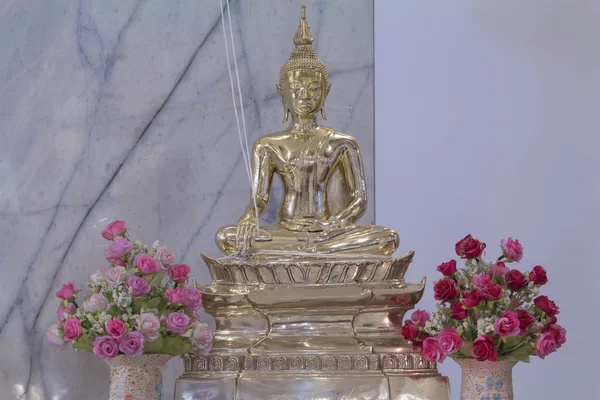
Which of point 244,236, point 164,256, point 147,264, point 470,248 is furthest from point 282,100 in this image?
point 470,248

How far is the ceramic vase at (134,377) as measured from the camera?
3602 millimetres

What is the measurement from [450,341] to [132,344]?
1008 mm

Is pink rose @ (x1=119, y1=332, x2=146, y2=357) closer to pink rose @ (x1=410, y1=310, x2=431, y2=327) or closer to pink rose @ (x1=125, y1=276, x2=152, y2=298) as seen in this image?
pink rose @ (x1=125, y1=276, x2=152, y2=298)

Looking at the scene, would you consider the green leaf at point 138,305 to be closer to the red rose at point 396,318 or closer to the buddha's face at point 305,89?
the red rose at point 396,318

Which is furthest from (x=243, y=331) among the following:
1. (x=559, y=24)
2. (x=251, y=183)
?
(x=559, y=24)

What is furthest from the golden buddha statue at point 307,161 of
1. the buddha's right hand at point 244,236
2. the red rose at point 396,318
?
the red rose at point 396,318

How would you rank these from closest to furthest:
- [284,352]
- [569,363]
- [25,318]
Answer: [284,352] → [25,318] → [569,363]

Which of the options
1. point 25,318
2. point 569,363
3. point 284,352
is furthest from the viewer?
point 569,363

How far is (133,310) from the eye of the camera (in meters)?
3.62

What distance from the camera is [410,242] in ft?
15.9

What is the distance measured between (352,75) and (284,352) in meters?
1.54

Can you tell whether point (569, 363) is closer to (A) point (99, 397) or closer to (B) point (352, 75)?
(B) point (352, 75)

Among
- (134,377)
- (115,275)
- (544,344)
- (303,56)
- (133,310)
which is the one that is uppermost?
(303,56)

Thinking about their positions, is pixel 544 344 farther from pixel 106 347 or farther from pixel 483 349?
pixel 106 347
